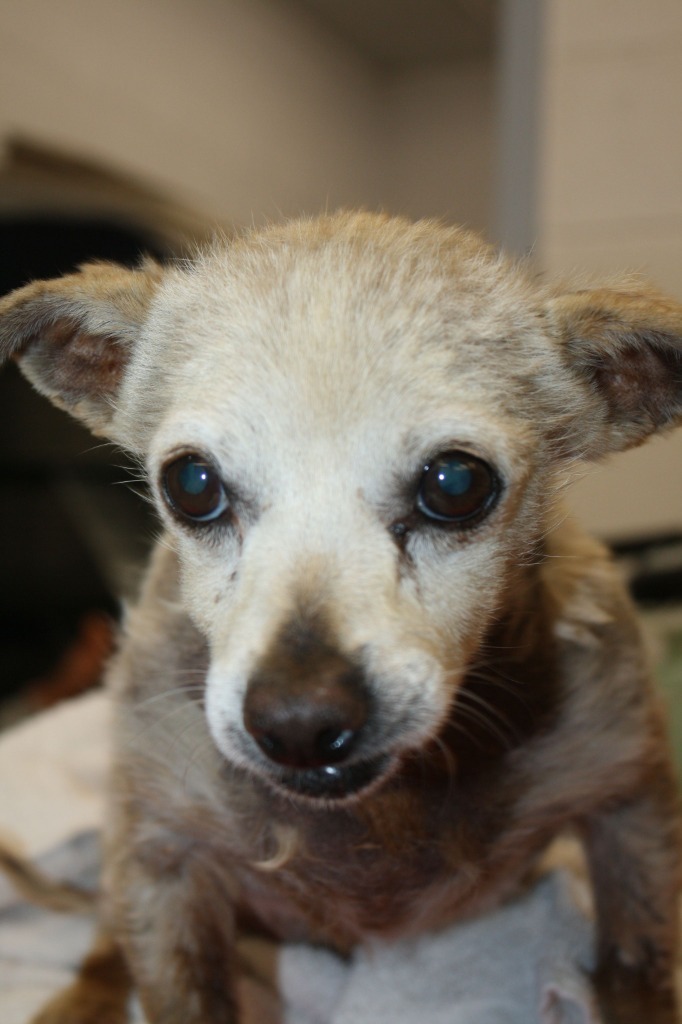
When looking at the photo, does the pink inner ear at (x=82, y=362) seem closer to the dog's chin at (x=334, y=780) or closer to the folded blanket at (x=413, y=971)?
the dog's chin at (x=334, y=780)

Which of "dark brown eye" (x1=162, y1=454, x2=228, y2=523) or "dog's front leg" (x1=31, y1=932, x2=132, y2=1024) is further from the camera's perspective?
"dog's front leg" (x1=31, y1=932, x2=132, y2=1024)

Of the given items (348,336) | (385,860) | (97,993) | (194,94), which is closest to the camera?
(348,336)

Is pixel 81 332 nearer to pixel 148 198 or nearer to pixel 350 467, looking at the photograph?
pixel 350 467

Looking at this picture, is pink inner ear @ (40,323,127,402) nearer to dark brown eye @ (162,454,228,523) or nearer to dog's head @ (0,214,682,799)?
dog's head @ (0,214,682,799)

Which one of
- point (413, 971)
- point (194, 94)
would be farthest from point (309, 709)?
point (194, 94)

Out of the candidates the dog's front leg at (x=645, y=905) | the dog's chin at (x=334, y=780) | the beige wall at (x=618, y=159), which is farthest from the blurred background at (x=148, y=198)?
the dog's chin at (x=334, y=780)

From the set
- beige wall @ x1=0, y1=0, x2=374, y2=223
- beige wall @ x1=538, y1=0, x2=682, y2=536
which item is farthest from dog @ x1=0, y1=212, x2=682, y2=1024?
beige wall @ x1=538, y1=0, x2=682, y2=536
